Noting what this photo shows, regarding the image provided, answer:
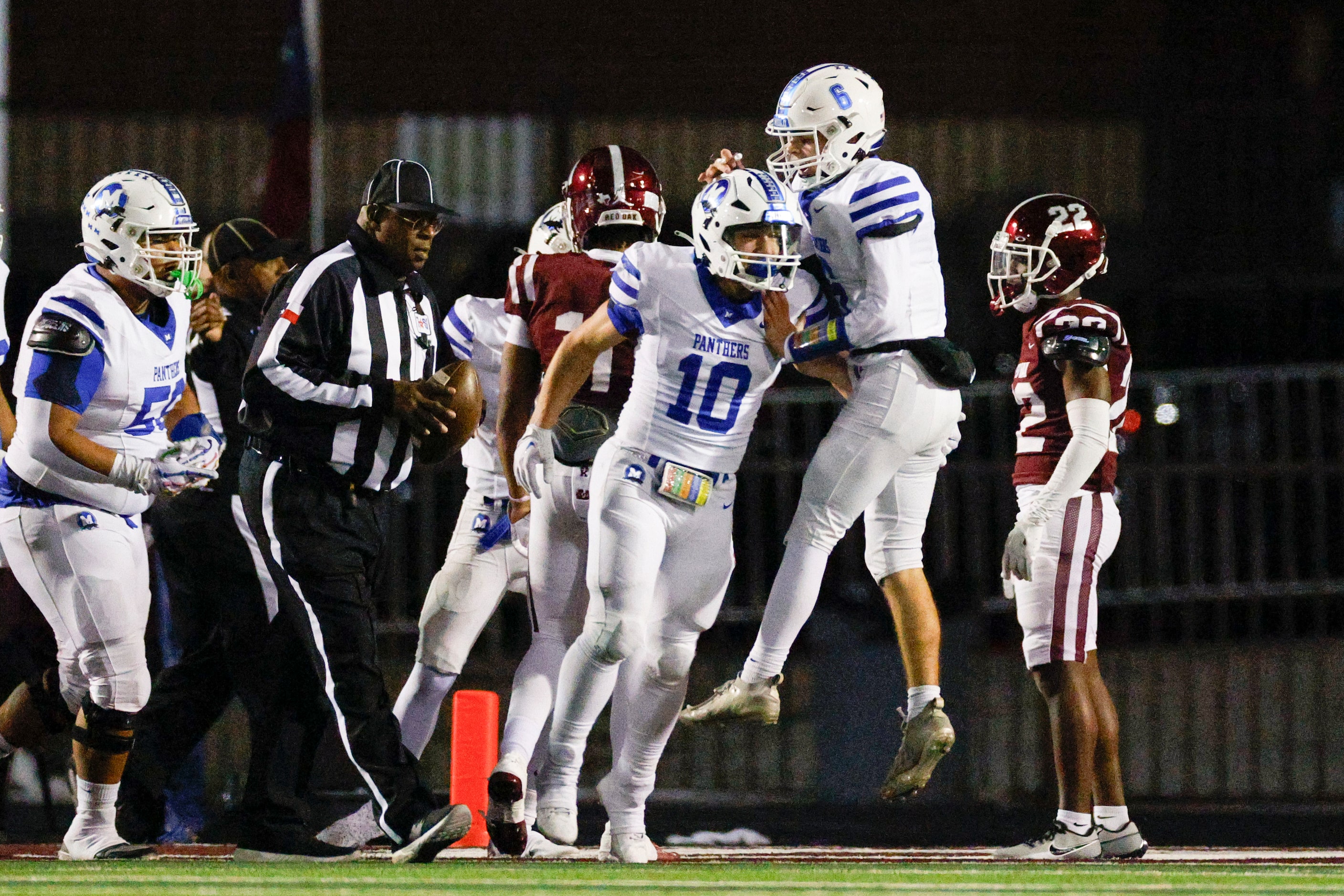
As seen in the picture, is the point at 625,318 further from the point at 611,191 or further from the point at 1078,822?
the point at 1078,822

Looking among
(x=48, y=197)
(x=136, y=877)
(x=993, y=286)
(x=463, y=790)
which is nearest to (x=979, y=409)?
(x=993, y=286)

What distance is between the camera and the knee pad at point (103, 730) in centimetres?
614

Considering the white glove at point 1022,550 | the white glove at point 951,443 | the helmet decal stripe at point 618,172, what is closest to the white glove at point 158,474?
the helmet decal stripe at point 618,172

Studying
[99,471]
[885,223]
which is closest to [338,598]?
[99,471]

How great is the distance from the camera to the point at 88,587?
610 cm

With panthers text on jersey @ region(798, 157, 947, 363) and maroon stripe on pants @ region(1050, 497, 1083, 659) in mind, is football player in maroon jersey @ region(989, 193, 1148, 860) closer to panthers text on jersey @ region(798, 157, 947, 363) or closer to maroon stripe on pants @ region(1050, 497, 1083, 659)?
maroon stripe on pants @ region(1050, 497, 1083, 659)

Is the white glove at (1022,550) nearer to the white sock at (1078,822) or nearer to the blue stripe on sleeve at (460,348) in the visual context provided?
the white sock at (1078,822)

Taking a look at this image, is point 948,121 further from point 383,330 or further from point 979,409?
point 383,330

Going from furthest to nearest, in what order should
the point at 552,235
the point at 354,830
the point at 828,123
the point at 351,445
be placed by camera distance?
the point at 552,235, the point at 354,830, the point at 828,123, the point at 351,445

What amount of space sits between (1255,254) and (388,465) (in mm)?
7873

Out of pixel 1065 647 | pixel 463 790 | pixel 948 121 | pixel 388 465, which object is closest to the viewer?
pixel 388 465

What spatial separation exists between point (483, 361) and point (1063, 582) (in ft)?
6.84

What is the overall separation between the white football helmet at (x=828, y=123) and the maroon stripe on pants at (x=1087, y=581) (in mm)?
1333

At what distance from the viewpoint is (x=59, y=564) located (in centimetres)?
610
